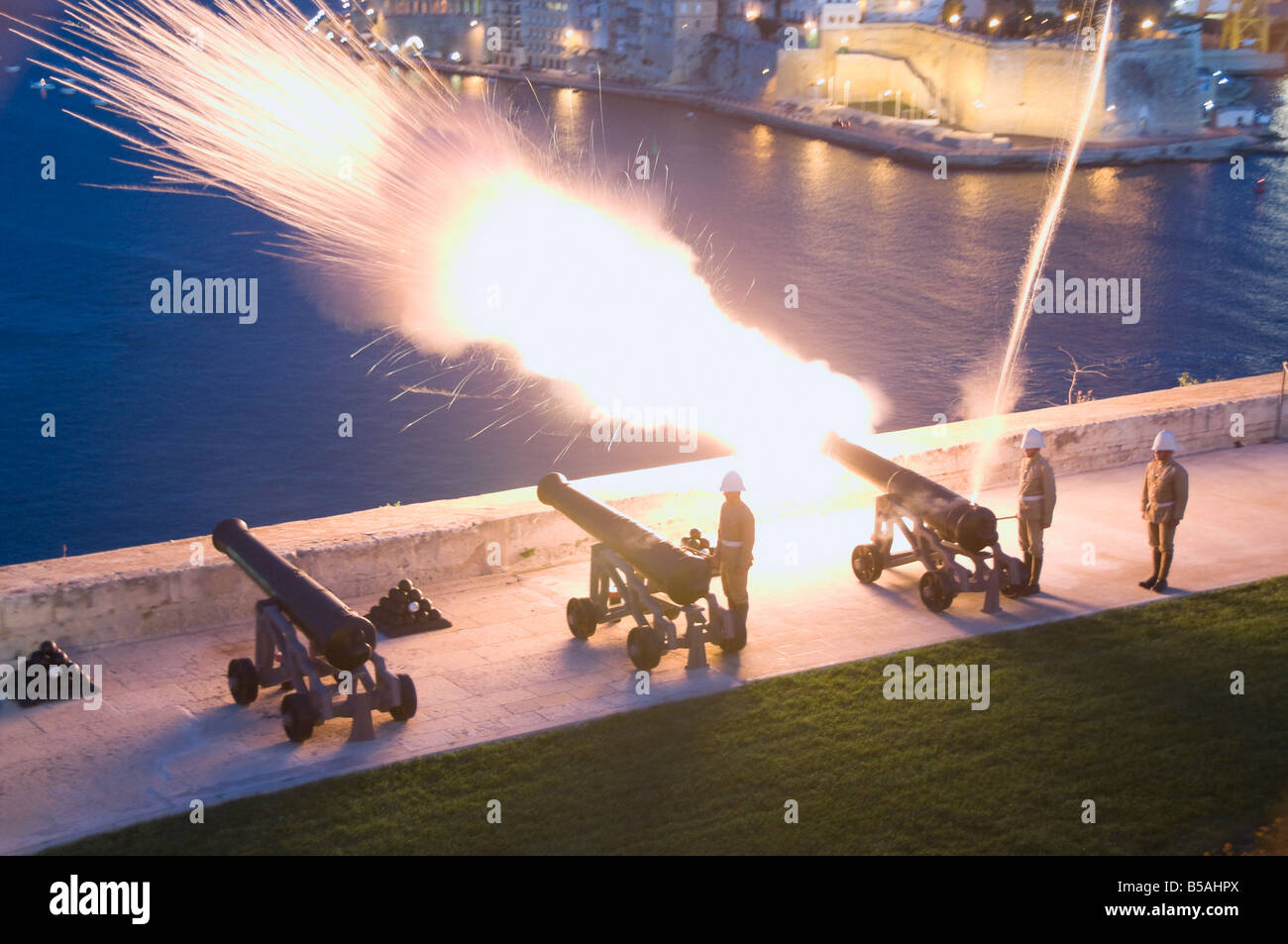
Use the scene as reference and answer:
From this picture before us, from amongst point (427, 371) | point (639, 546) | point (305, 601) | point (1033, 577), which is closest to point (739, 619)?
point (639, 546)

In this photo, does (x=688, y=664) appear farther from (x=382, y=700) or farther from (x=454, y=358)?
(x=454, y=358)

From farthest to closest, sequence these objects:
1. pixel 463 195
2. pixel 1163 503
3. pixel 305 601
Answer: pixel 463 195 → pixel 1163 503 → pixel 305 601

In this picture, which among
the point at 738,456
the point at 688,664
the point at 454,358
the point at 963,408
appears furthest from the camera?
the point at 454,358

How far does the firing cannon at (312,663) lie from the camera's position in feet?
31.3

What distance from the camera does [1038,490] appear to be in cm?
1243

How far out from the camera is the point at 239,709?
10.2 metres

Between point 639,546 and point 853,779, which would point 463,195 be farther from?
point 853,779

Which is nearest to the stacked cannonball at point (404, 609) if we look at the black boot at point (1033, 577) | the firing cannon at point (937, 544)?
the firing cannon at point (937, 544)

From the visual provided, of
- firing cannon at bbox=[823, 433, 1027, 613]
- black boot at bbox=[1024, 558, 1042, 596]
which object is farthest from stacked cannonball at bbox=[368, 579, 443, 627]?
black boot at bbox=[1024, 558, 1042, 596]

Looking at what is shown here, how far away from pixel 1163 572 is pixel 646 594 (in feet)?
15.8
